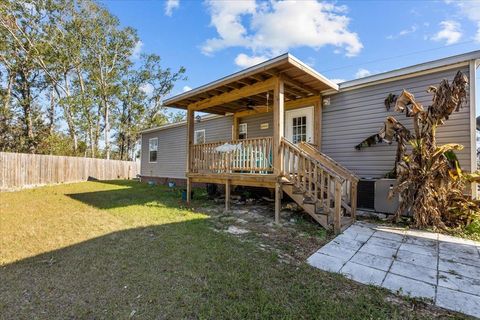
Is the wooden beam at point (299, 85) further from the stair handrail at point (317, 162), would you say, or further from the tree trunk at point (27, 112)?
the tree trunk at point (27, 112)

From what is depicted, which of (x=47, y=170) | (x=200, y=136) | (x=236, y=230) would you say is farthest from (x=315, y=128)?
(x=47, y=170)

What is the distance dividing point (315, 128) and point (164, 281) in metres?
5.90

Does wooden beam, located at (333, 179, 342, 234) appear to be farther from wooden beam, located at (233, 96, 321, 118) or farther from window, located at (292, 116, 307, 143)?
wooden beam, located at (233, 96, 321, 118)

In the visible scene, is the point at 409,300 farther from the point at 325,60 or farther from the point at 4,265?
the point at 325,60

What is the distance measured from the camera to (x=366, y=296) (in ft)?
8.51

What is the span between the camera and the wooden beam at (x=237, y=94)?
5854 mm

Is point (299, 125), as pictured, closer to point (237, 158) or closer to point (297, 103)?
point (297, 103)

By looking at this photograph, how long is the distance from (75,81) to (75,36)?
3790 mm

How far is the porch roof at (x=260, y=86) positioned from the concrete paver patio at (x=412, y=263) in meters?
3.56

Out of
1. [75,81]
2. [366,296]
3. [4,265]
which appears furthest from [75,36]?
[366,296]

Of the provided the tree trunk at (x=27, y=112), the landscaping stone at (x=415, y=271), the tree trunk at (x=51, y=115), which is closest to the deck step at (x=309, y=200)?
the landscaping stone at (x=415, y=271)

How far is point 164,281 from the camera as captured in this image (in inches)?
116

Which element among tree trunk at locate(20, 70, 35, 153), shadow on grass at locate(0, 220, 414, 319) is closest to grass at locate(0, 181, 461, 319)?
shadow on grass at locate(0, 220, 414, 319)

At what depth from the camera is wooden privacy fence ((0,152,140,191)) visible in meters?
11.4
